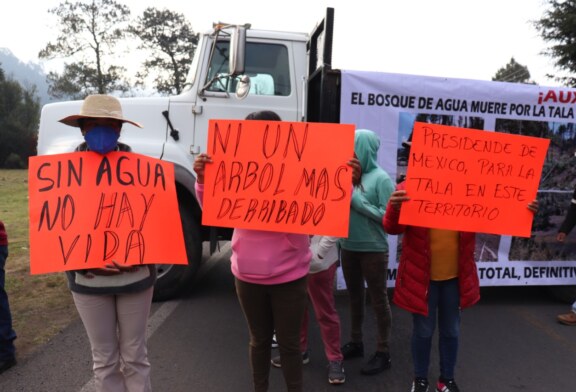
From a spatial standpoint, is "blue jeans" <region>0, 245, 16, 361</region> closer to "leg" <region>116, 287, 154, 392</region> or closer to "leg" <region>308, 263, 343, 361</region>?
"leg" <region>116, 287, 154, 392</region>

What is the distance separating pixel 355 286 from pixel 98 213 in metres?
1.91

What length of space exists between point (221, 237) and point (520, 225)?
2980 mm

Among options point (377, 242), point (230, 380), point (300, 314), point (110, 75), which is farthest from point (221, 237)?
point (110, 75)

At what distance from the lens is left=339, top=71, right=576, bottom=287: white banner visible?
13.8ft

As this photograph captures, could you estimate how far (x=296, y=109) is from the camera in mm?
4441

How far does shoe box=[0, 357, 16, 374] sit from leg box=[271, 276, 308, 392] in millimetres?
2157

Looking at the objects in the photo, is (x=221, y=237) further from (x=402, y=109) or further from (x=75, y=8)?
(x=75, y=8)

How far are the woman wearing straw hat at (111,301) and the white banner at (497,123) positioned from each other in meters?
2.50

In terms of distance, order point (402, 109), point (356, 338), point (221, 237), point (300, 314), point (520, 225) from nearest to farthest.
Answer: point (300, 314)
point (520, 225)
point (356, 338)
point (402, 109)
point (221, 237)

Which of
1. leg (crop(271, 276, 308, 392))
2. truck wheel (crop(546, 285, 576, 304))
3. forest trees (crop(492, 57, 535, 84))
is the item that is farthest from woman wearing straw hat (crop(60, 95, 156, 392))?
forest trees (crop(492, 57, 535, 84))

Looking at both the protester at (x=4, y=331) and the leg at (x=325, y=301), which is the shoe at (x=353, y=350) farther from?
the protester at (x=4, y=331)

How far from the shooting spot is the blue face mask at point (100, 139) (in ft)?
Result: 6.88

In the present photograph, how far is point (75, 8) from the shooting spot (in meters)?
26.3

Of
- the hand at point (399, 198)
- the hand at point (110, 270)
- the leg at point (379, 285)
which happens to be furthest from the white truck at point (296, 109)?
the hand at point (110, 270)
